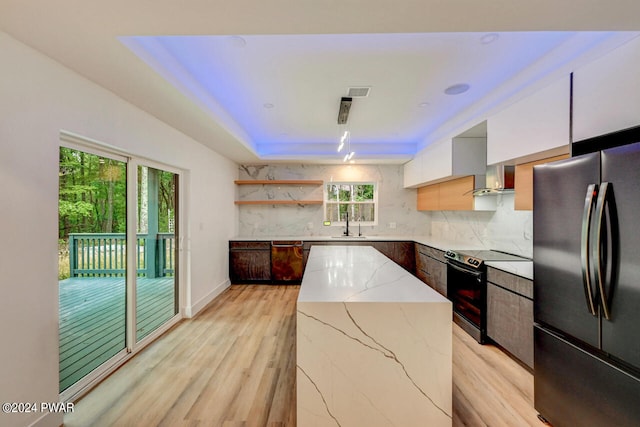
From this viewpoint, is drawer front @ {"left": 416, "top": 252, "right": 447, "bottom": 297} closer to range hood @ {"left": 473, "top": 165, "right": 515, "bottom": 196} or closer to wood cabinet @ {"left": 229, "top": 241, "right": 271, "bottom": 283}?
range hood @ {"left": 473, "top": 165, "right": 515, "bottom": 196}

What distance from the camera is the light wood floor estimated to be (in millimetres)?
1769

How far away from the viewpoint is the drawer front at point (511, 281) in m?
2.14

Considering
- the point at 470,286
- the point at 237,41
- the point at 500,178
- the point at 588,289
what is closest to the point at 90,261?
the point at 237,41

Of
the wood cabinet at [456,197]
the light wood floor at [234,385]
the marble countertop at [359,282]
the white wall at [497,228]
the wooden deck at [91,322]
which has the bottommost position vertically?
the light wood floor at [234,385]

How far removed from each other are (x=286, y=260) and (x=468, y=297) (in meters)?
2.96

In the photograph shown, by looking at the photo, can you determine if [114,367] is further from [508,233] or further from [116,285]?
[508,233]

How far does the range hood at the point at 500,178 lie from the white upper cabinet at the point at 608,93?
39.7 inches

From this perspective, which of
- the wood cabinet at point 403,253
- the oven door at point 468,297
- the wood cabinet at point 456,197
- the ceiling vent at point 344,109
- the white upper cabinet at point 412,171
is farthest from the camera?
the wood cabinet at point 403,253

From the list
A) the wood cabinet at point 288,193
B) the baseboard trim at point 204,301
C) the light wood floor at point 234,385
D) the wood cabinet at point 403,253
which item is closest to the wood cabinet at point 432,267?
the wood cabinet at point 403,253

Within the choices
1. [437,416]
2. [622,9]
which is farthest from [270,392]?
[622,9]

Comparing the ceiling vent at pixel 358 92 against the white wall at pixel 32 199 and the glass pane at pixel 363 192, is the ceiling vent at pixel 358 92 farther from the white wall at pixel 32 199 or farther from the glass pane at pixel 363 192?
the glass pane at pixel 363 192

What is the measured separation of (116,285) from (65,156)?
3.99 ft

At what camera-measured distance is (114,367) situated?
7.54 feet

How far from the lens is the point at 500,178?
2.79 meters
